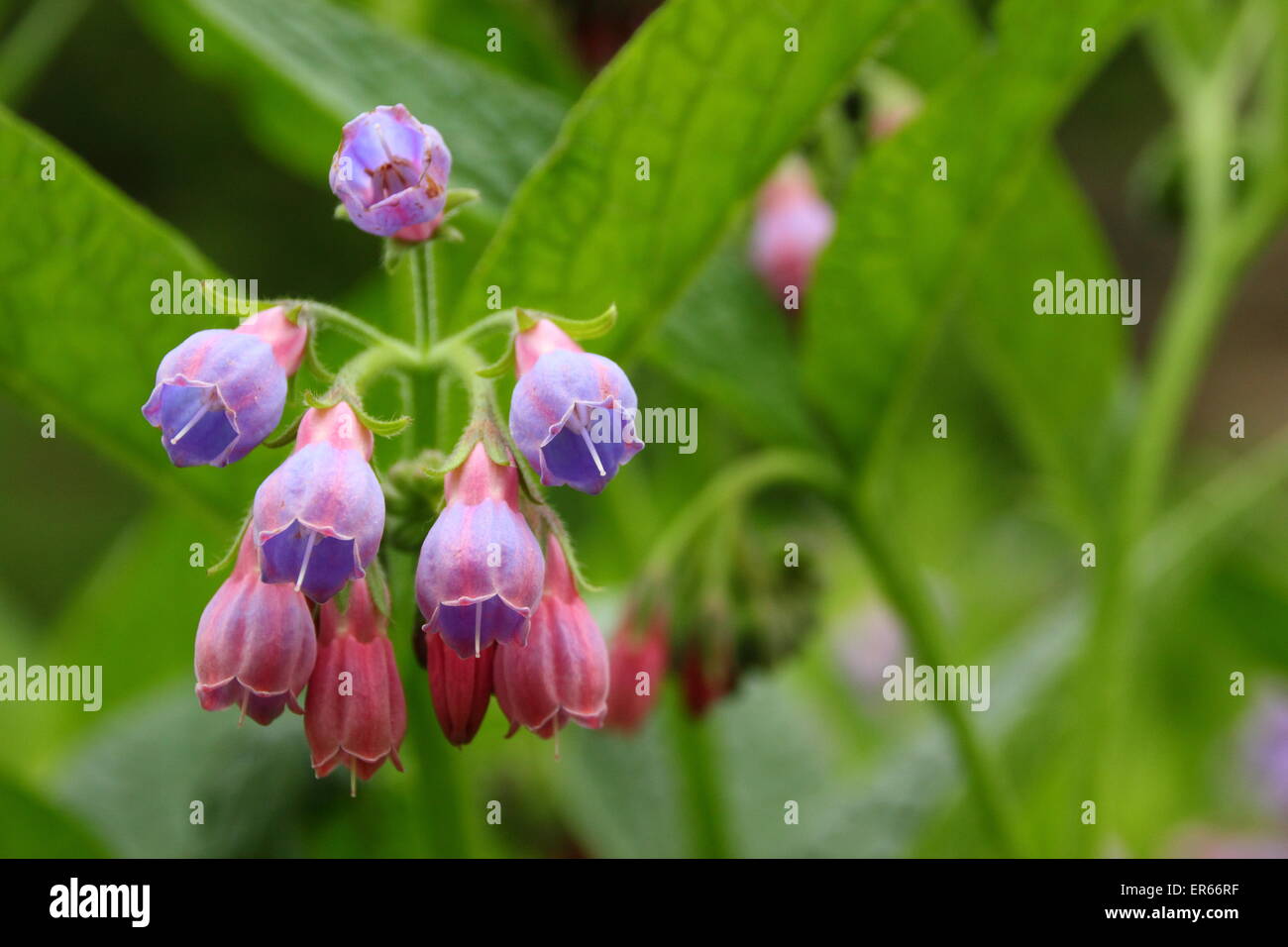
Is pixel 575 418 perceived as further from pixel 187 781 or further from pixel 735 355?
pixel 187 781

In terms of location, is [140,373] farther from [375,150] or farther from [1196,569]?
[1196,569]

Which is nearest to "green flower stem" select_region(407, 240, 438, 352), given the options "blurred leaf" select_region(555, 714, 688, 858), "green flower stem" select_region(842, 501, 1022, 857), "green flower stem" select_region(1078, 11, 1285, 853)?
"green flower stem" select_region(842, 501, 1022, 857)

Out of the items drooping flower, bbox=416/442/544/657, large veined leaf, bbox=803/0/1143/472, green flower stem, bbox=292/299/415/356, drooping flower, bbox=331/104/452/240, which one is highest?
large veined leaf, bbox=803/0/1143/472

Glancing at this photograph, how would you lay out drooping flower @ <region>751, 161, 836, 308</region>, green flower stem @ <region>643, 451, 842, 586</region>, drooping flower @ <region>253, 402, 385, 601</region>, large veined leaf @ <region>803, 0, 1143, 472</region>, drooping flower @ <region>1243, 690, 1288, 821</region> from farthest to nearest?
drooping flower @ <region>1243, 690, 1288, 821</region>, drooping flower @ <region>751, 161, 836, 308</region>, green flower stem @ <region>643, 451, 842, 586</region>, large veined leaf @ <region>803, 0, 1143, 472</region>, drooping flower @ <region>253, 402, 385, 601</region>

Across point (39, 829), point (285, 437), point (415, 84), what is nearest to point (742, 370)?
point (415, 84)

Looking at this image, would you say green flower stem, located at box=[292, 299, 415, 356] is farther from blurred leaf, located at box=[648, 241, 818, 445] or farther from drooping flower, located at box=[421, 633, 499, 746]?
blurred leaf, located at box=[648, 241, 818, 445]

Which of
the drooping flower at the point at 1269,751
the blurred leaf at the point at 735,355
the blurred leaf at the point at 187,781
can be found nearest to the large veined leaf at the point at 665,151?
the blurred leaf at the point at 735,355
